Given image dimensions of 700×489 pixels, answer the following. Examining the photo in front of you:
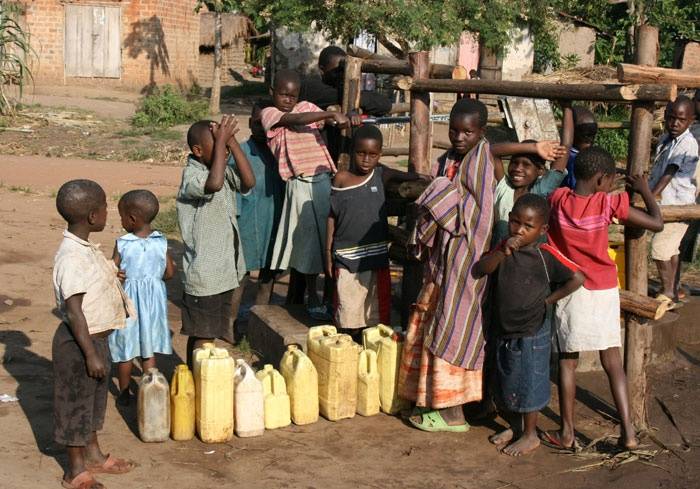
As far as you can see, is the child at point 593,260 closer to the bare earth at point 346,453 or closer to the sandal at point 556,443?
the sandal at point 556,443

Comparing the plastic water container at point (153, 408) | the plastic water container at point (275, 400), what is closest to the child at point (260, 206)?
the plastic water container at point (275, 400)

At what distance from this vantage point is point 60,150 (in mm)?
14234

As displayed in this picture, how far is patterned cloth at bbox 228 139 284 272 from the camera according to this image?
5.92 meters

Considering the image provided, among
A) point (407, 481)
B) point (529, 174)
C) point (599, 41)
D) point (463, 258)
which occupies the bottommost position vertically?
point (407, 481)

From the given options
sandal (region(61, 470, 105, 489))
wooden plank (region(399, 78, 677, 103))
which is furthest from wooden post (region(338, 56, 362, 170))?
sandal (region(61, 470, 105, 489))

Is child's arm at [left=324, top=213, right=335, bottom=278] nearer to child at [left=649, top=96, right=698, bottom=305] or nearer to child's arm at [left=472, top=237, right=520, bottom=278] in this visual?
child's arm at [left=472, top=237, right=520, bottom=278]

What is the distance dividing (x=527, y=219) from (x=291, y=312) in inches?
83.8

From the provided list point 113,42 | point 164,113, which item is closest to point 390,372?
point 164,113

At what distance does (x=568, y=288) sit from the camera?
436 centimetres

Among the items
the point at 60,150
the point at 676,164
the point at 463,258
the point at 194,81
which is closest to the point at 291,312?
the point at 463,258

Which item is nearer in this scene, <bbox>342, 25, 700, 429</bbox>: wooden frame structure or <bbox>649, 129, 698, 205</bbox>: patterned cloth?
<bbox>342, 25, 700, 429</bbox>: wooden frame structure

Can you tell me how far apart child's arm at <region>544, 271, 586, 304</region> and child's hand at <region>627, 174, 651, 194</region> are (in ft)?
1.77

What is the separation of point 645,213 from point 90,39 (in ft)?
61.5

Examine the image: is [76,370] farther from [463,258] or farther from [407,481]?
[463,258]
